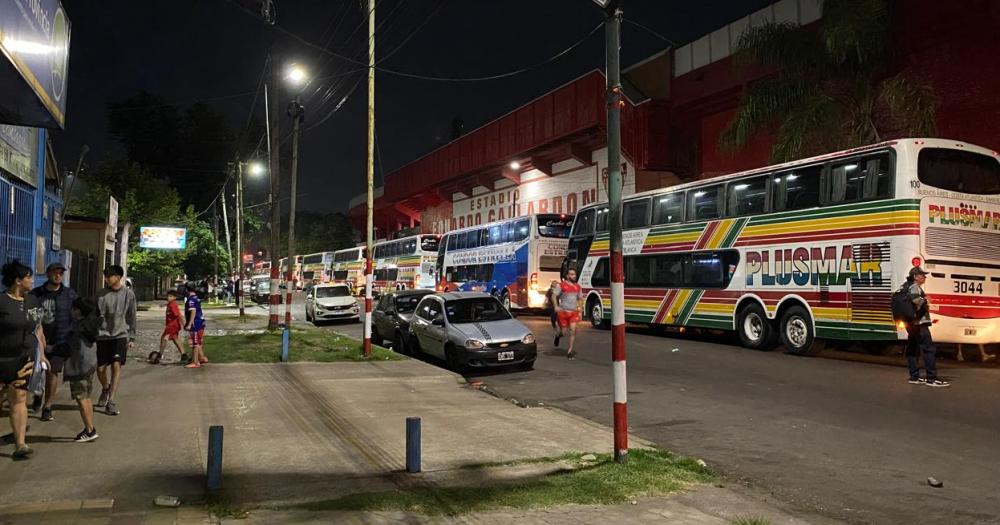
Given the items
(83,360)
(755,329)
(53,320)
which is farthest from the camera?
(755,329)

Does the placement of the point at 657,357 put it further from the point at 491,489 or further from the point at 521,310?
the point at 521,310

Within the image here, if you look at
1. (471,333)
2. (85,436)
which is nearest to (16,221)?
(85,436)

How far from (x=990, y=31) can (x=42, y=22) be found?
66.6 feet


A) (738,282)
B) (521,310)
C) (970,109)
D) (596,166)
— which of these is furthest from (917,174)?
(596,166)

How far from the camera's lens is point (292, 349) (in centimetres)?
1552

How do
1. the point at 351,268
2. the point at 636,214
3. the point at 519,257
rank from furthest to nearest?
the point at 351,268, the point at 519,257, the point at 636,214

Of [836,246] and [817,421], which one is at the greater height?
[836,246]

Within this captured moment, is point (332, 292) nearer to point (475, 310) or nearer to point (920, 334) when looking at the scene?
point (475, 310)

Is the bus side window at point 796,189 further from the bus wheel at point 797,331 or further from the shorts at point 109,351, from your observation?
the shorts at point 109,351

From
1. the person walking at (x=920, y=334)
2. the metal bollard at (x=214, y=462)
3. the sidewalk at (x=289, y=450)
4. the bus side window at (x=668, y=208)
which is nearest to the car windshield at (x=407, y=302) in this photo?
the sidewalk at (x=289, y=450)

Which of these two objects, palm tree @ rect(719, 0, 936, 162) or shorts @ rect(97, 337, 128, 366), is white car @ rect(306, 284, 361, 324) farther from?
shorts @ rect(97, 337, 128, 366)

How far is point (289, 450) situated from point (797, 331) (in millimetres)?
11759

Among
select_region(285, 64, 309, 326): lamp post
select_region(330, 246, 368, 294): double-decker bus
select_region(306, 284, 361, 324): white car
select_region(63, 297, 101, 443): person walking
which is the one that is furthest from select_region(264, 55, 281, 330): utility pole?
select_region(330, 246, 368, 294): double-decker bus

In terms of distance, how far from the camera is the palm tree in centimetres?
1648
